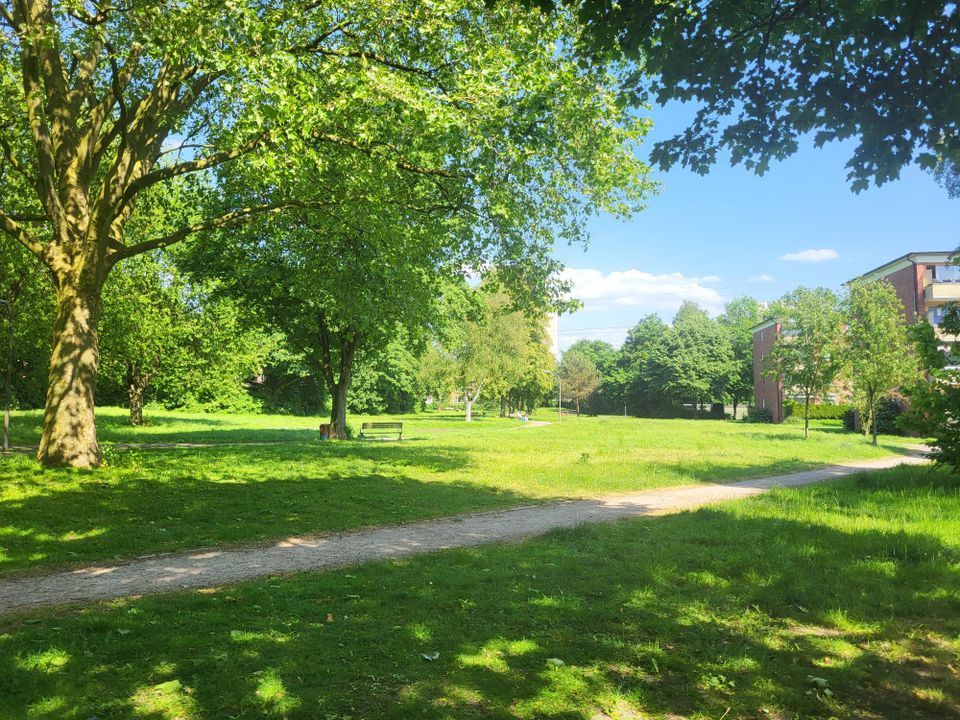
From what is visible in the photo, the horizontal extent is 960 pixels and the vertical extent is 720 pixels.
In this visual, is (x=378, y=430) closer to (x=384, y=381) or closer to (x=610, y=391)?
(x=384, y=381)

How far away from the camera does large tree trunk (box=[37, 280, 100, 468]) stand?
448 inches

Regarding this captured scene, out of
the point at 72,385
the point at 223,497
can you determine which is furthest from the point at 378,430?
the point at 223,497

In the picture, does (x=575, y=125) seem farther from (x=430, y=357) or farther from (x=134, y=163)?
(x=430, y=357)

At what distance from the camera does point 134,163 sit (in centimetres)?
1231

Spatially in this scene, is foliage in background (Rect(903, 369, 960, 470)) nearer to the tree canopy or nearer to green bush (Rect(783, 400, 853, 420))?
the tree canopy

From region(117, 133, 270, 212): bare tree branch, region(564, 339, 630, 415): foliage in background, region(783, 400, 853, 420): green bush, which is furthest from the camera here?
region(564, 339, 630, 415): foliage in background

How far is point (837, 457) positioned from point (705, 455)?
4.78 meters

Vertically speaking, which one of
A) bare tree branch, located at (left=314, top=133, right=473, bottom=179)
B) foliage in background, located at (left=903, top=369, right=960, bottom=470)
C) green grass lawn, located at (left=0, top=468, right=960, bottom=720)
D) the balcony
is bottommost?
green grass lawn, located at (left=0, top=468, right=960, bottom=720)

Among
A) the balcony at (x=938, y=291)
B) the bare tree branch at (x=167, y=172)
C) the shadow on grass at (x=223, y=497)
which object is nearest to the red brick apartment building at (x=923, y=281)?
the balcony at (x=938, y=291)

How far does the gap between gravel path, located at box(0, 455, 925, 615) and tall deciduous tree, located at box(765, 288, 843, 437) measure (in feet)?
77.7

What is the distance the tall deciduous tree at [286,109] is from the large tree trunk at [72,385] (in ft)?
0.09

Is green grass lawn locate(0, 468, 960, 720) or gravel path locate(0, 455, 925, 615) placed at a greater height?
green grass lawn locate(0, 468, 960, 720)

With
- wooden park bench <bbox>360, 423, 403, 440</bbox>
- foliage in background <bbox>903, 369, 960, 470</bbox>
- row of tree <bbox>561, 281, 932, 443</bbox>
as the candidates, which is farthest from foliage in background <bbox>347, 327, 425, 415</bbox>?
foliage in background <bbox>903, 369, 960, 470</bbox>

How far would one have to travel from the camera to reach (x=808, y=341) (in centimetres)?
3300
